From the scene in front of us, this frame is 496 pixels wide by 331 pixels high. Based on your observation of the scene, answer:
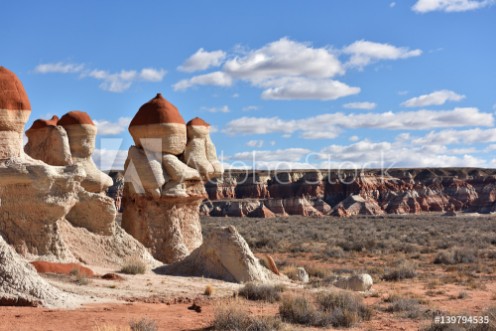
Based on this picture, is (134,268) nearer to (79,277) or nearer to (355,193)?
(79,277)

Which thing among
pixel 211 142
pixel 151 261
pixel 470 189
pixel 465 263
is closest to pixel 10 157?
pixel 151 261

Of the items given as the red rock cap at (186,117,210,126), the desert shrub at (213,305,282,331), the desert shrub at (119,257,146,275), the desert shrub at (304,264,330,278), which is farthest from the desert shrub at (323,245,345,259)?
the desert shrub at (213,305,282,331)

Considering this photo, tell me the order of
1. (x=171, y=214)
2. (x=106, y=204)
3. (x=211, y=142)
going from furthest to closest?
(x=211, y=142), (x=171, y=214), (x=106, y=204)

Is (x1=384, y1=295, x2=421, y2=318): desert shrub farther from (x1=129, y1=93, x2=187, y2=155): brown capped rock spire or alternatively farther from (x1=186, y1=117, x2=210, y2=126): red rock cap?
(x1=186, y1=117, x2=210, y2=126): red rock cap

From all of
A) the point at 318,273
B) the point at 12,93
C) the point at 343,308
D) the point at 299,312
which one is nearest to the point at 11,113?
the point at 12,93

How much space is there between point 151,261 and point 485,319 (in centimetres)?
920

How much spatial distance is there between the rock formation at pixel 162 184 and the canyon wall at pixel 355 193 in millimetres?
51286

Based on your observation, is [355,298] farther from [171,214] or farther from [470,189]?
[470,189]

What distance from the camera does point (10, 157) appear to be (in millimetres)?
12523

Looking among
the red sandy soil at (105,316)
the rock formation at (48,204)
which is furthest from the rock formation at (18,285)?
the rock formation at (48,204)

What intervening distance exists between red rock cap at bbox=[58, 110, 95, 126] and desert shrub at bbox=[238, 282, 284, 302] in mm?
6715

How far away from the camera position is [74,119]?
53.4 feet

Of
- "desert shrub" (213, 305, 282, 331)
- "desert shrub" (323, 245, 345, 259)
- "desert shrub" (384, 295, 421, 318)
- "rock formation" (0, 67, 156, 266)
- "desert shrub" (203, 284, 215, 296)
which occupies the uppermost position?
"rock formation" (0, 67, 156, 266)

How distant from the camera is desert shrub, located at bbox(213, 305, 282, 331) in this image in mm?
8492
